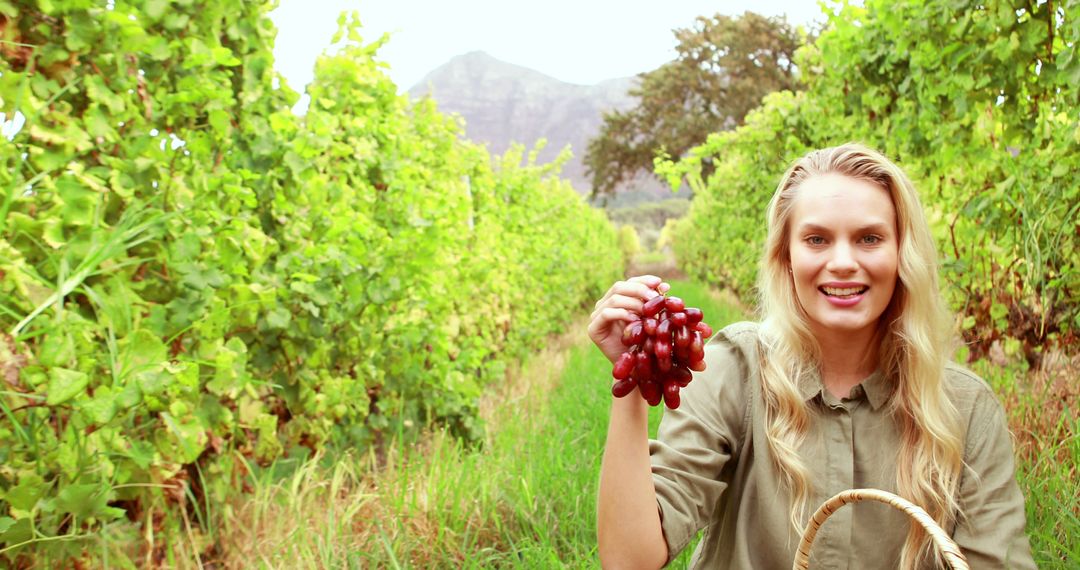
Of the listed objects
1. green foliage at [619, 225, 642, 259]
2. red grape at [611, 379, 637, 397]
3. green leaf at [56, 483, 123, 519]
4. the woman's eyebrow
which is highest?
the woman's eyebrow

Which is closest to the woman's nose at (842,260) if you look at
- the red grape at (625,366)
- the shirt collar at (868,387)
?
the shirt collar at (868,387)

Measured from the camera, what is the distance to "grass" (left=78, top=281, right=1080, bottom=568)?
223 centimetres

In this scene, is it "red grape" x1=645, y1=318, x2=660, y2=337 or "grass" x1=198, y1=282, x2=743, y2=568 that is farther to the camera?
"grass" x1=198, y1=282, x2=743, y2=568

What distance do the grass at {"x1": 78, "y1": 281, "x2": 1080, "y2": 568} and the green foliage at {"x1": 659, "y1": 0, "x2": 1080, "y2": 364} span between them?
32cm

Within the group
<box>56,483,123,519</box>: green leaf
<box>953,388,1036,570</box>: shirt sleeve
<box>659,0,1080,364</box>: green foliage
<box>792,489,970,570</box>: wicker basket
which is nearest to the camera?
<box>792,489,970,570</box>: wicker basket

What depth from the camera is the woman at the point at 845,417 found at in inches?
61.0

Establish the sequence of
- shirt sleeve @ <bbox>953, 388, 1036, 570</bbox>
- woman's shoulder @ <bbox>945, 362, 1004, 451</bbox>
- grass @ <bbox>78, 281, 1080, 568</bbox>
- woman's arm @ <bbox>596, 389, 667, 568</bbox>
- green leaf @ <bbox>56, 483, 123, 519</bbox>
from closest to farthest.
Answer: woman's arm @ <bbox>596, 389, 667, 568</bbox>, shirt sleeve @ <bbox>953, 388, 1036, 570</bbox>, woman's shoulder @ <bbox>945, 362, 1004, 451</bbox>, green leaf @ <bbox>56, 483, 123, 519</bbox>, grass @ <bbox>78, 281, 1080, 568</bbox>

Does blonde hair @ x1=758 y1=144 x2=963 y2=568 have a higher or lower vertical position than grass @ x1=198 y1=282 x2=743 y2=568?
higher

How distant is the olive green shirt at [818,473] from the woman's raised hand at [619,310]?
0.36m

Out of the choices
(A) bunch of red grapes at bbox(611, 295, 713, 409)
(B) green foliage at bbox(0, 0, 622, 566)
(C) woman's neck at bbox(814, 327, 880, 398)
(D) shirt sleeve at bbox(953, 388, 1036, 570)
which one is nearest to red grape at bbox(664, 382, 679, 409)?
(A) bunch of red grapes at bbox(611, 295, 713, 409)

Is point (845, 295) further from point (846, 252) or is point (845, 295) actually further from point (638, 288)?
point (638, 288)

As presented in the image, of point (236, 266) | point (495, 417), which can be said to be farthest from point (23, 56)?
point (495, 417)

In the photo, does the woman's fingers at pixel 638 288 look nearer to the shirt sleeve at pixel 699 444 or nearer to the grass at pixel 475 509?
the shirt sleeve at pixel 699 444

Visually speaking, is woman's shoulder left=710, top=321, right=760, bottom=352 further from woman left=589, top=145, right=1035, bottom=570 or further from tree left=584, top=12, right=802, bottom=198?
tree left=584, top=12, right=802, bottom=198
